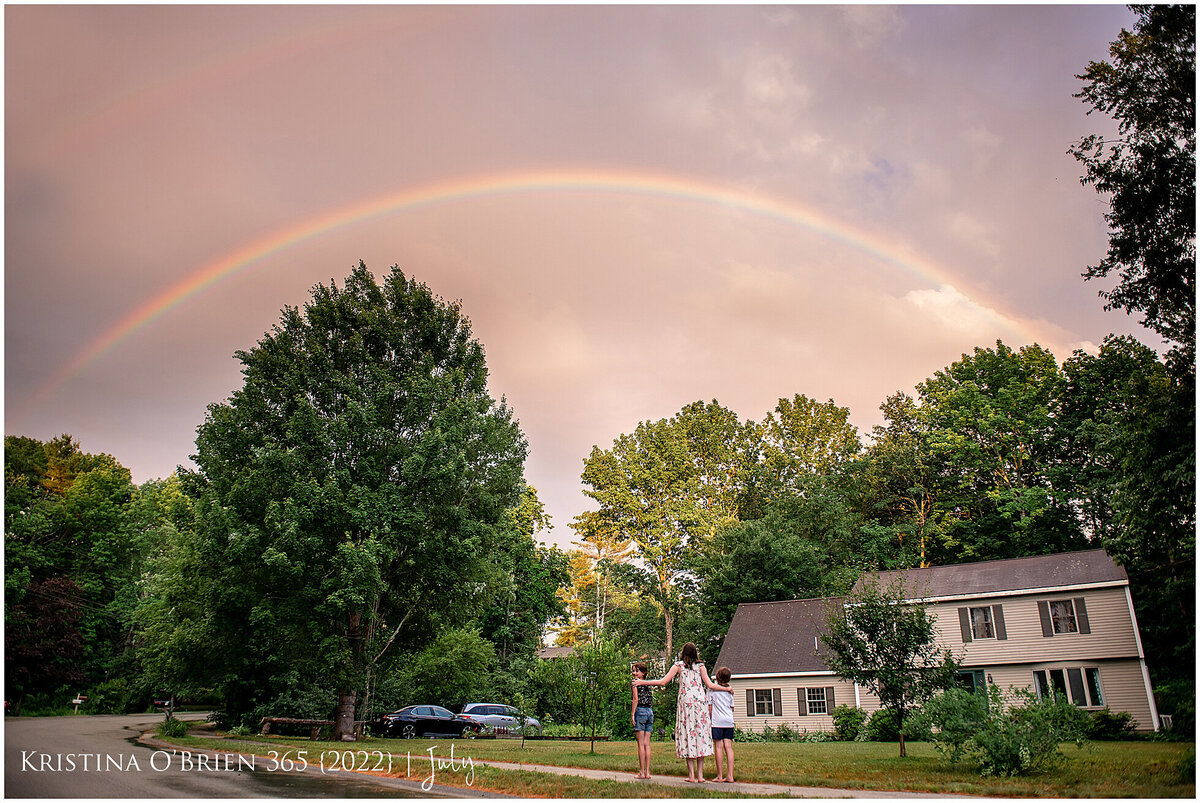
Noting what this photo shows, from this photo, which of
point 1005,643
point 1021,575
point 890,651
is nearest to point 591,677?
point 890,651

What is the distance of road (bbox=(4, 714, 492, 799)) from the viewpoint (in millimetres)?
10016

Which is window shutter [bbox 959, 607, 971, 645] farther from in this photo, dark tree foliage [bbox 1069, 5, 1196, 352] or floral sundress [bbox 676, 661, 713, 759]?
floral sundress [bbox 676, 661, 713, 759]

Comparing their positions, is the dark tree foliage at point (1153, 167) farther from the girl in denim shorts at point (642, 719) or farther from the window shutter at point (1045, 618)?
the window shutter at point (1045, 618)

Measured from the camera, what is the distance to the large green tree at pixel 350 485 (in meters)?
20.4

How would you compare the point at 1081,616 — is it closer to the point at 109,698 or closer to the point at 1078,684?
the point at 1078,684

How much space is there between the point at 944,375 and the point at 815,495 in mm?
12344

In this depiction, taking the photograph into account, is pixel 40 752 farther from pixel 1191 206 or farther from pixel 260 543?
pixel 1191 206

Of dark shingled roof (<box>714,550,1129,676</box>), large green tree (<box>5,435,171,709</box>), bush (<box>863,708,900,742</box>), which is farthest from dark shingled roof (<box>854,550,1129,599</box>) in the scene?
large green tree (<box>5,435,171,709</box>)

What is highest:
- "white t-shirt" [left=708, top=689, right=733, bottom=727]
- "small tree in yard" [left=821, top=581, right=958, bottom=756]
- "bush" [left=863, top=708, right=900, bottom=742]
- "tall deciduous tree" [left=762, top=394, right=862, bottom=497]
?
"tall deciduous tree" [left=762, top=394, right=862, bottom=497]

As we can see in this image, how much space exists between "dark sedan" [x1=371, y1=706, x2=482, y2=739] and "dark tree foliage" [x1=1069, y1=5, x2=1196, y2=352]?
25.1 meters

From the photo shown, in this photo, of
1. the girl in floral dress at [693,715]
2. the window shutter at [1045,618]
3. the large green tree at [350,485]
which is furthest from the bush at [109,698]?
the window shutter at [1045,618]

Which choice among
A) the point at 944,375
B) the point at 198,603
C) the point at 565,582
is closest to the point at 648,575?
the point at 565,582

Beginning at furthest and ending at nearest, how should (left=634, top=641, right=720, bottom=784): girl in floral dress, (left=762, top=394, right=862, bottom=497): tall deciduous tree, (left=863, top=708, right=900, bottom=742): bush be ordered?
1. (left=762, top=394, right=862, bottom=497): tall deciduous tree
2. (left=863, top=708, right=900, bottom=742): bush
3. (left=634, top=641, right=720, bottom=784): girl in floral dress

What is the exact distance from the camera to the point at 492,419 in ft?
77.6
